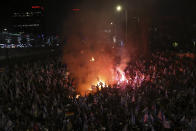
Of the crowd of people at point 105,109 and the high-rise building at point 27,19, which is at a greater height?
the high-rise building at point 27,19

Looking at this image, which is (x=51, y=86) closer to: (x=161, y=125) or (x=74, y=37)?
(x=161, y=125)

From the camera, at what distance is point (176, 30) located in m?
32.9

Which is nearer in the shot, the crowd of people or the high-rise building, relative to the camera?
the crowd of people

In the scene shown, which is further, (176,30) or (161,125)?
(176,30)

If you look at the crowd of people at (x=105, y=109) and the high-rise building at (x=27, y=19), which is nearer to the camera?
the crowd of people at (x=105, y=109)

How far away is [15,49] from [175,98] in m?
14.4

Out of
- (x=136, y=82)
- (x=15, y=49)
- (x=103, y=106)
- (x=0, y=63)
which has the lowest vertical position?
(x=103, y=106)

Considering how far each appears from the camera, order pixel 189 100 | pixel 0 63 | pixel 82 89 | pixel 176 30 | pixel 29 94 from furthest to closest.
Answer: pixel 176 30, pixel 0 63, pixel 82 89, pixel 29 94, pixel 189 100

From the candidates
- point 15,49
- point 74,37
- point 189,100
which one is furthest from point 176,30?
point 189,100

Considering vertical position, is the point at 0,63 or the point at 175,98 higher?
the point at 0,63

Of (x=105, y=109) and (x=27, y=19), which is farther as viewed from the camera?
(x=27, y=19)

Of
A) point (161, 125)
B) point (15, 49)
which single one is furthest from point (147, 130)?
point (15, 49)

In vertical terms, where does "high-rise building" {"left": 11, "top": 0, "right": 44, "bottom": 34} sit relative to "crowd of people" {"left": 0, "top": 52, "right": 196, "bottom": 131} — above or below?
above

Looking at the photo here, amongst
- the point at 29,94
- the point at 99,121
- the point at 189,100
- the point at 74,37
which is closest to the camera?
the point at 99,121
